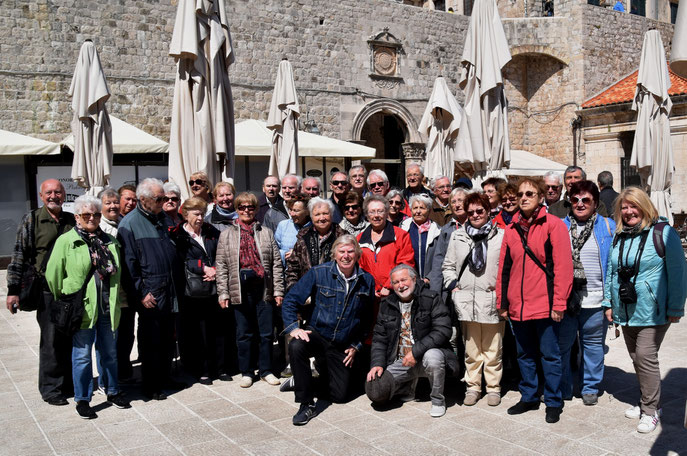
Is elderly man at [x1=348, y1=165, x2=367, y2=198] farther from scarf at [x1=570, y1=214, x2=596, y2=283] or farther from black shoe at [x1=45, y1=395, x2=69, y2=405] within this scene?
black shoe at [x1=45, y1=395, x2=69, y2=405]

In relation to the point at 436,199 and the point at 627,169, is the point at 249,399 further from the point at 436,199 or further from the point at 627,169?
the point at 627,169

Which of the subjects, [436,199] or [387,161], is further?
[387,161]

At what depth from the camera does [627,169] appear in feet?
62.5

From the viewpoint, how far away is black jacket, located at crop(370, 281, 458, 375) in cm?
458

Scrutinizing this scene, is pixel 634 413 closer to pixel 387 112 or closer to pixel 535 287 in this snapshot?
pixel 535 287

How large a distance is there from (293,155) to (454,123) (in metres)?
2.90

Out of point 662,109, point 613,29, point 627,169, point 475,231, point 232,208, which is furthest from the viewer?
point 613,29

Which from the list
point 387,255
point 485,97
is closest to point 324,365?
point 387,255

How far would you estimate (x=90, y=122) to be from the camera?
1011 cm

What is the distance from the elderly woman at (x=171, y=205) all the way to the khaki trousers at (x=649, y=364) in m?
3.59

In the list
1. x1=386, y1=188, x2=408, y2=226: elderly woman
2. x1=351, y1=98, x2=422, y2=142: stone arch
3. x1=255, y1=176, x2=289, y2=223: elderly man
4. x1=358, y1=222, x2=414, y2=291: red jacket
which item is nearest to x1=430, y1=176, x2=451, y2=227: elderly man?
x1=386, y1=188, x2=408, y2=226: elderly woman

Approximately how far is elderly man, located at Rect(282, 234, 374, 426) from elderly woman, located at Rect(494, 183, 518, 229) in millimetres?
1335

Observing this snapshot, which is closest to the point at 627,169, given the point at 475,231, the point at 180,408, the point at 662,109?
the point at 662,109

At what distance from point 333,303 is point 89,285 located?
1.77 m
